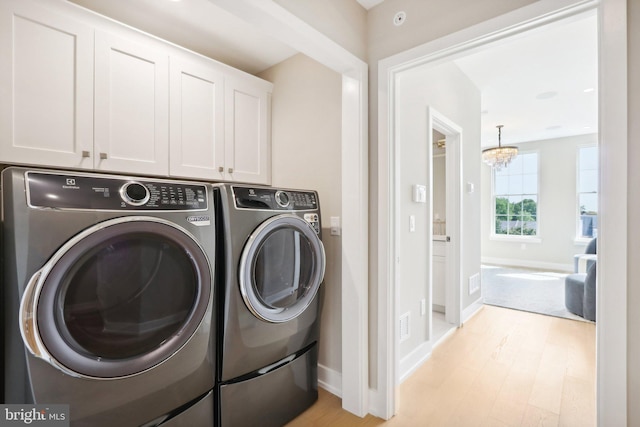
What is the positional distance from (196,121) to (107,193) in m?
1.11

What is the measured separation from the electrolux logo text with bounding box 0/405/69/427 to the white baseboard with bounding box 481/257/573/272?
7625mm

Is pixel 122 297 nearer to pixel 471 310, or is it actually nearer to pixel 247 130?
pixel 247 130

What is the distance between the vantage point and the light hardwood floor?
1.80 metres

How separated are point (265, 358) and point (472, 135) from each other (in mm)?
3366

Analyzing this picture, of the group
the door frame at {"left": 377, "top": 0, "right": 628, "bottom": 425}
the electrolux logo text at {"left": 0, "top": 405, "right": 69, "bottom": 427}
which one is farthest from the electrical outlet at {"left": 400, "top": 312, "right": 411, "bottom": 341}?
the electrolux logo text at {"left": 0, "top": 405, "right": 69, "bottom": 427}

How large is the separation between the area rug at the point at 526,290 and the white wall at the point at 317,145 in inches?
114

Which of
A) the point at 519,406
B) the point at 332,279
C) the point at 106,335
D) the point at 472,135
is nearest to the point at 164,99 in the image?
the point at 106,335

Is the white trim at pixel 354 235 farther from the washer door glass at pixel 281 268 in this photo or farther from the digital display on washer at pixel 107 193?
the digital display on washer at pixel 107 193

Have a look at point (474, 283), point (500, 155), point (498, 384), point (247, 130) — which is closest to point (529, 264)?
point (500, 155)

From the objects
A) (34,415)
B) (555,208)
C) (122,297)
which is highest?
(555,208)

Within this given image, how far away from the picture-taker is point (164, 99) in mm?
1916

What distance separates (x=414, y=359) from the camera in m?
2.42

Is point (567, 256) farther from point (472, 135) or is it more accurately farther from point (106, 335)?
point (106, 335)

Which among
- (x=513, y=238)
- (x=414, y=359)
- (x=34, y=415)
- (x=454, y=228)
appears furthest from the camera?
(x=513, y=238)
